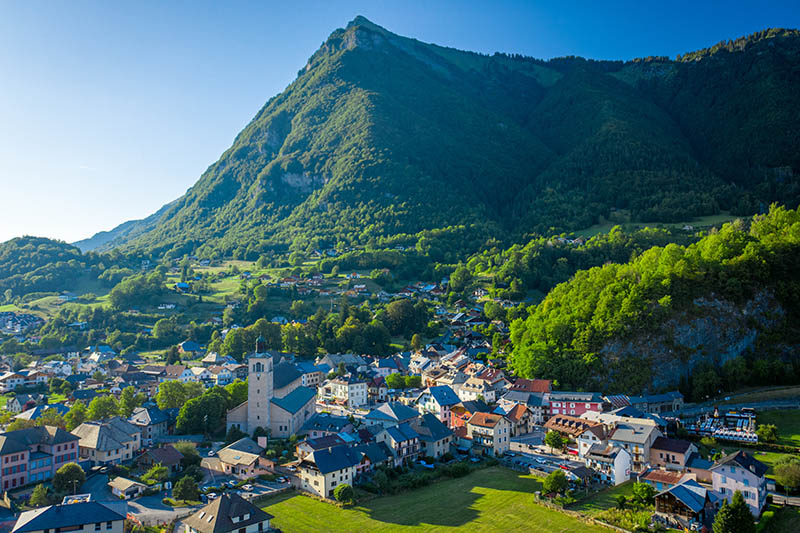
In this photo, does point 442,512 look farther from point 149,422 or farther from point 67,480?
point 149,422

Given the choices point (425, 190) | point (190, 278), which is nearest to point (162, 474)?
point (190, 278)

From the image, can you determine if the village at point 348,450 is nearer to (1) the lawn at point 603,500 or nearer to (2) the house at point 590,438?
(2) the house at point 590,438

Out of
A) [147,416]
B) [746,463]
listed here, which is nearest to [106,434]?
[147,416]

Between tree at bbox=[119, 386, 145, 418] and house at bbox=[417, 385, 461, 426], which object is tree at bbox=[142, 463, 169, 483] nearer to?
tree at bbox=[119, 386, 145, 418]

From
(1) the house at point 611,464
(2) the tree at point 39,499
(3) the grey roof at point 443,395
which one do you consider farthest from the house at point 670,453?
(2) the tree at point 39,499

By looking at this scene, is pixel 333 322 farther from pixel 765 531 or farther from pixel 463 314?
pixel 765 531
